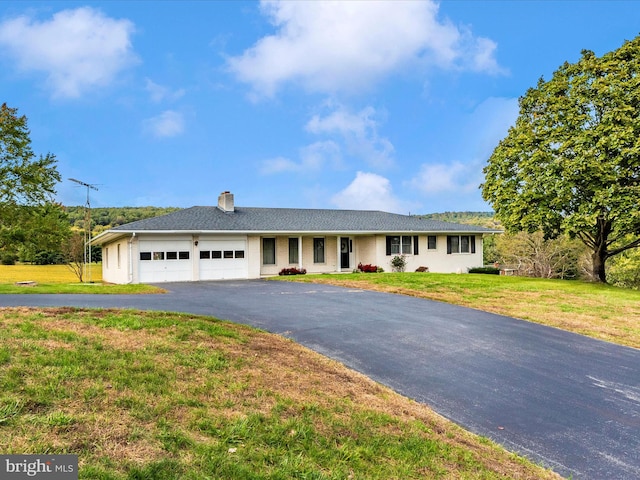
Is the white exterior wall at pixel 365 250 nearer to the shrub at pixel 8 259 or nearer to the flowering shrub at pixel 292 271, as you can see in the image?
the flowering shrub at pixel 292 271

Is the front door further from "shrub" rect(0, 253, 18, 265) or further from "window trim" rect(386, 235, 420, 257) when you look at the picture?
"shrub" rect(0, 253, 18, 265)

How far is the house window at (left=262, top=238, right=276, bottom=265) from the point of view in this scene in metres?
23.5

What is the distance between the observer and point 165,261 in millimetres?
19922

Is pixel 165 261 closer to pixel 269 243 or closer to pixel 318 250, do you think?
pixel 269 243

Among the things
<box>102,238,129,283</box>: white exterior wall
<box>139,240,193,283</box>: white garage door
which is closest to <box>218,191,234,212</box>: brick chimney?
<box>139,240,193,283</box>: white garage door

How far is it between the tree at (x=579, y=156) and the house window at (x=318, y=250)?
33.9 feet

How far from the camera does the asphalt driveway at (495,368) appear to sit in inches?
163

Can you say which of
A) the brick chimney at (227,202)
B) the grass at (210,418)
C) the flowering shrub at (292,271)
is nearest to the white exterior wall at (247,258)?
Result: the flowering shrub at (292,271)

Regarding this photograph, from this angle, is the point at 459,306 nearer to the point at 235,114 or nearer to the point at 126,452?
the point at 126,452

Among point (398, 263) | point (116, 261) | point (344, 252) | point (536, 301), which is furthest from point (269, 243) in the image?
point (536, 301)

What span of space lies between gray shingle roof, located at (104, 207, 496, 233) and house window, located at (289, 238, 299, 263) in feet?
3.47

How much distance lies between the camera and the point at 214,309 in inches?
400

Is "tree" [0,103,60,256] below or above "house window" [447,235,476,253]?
above

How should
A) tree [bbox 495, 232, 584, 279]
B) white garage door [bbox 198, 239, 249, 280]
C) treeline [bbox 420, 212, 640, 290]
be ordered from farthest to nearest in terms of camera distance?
tree [bbox 495, 232, 584, 279]
treeline [bbox 420, 212, 640, 290]
white garage door [bbox 198, 239, 249, 280]
